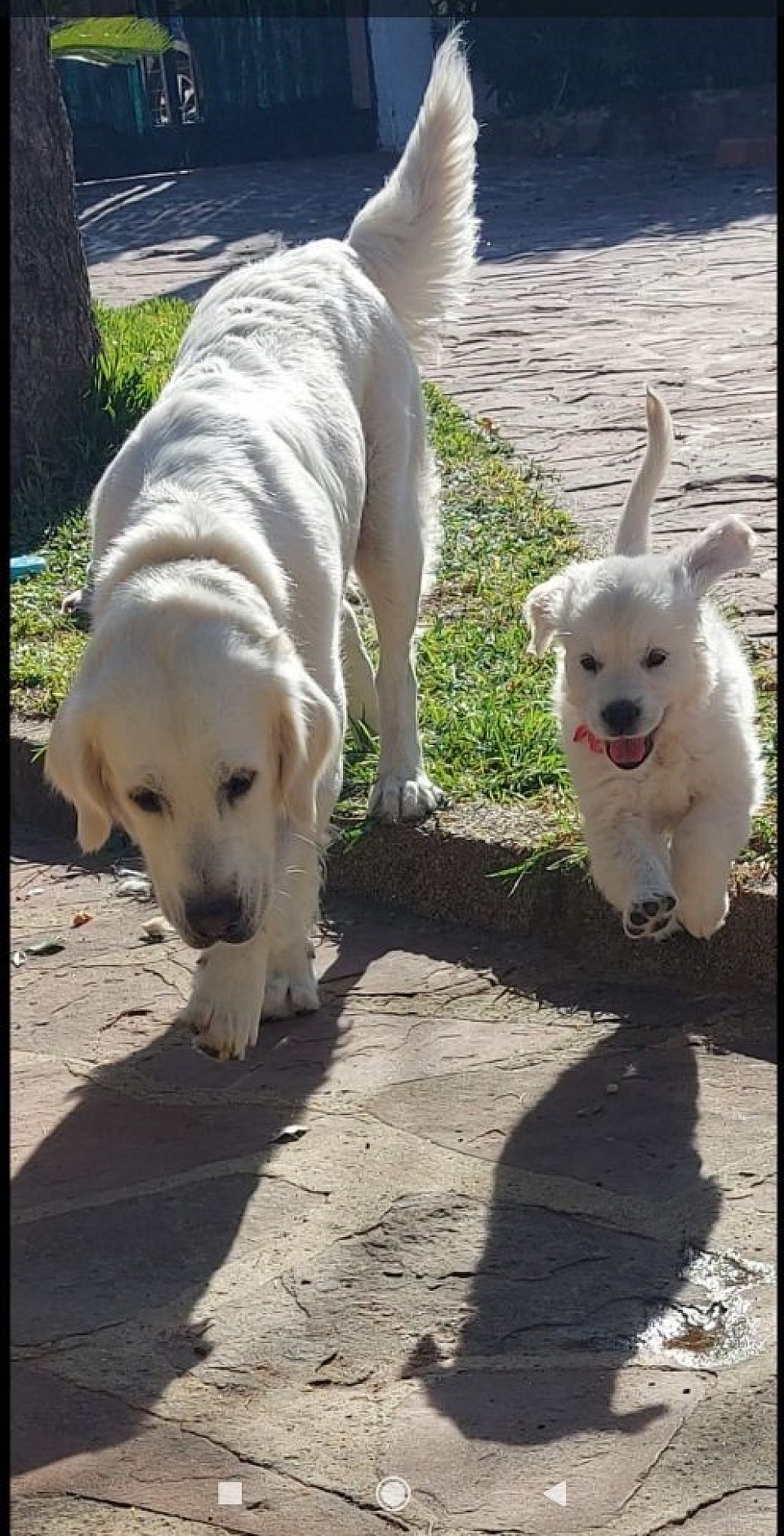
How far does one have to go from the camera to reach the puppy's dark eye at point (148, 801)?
3.62 m

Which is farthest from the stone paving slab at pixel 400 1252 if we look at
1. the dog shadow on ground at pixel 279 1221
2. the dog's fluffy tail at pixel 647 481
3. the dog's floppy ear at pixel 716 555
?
the dog's fluffy tail at pixel 647 481

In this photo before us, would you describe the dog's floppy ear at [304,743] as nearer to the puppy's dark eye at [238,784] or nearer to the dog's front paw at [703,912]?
the puppy's dark eye at [238,784]

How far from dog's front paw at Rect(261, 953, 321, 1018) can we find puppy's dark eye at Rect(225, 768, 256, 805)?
931mm

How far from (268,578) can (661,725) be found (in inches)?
38.4

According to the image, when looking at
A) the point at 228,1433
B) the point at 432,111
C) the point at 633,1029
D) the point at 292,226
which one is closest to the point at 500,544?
the point at 432,111

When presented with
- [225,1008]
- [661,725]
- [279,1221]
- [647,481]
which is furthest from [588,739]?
[279,1221]

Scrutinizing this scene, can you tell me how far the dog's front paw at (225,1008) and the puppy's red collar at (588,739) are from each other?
38.9 inches

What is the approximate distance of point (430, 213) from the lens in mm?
6172

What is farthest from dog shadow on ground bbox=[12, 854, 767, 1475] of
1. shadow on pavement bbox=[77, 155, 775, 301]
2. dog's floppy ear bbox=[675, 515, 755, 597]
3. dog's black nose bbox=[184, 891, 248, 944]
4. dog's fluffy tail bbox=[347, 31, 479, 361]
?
shadow on pavement bbox=[77, 155, 775, 301]

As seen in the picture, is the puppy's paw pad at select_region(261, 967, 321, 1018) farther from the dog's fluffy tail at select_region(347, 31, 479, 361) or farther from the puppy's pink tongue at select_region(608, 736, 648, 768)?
the dog's fluffy tail at select_region(347, 31, 479, 361)

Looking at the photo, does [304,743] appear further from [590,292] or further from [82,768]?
[590,292]

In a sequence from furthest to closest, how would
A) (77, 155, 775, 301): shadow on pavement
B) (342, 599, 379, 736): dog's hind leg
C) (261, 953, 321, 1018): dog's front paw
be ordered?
(77, 155, 775, 301): shadow on pavement
(342, 599, 379, 736): dog's hind leg
(261, 953, 321, 1018): dog's front paw

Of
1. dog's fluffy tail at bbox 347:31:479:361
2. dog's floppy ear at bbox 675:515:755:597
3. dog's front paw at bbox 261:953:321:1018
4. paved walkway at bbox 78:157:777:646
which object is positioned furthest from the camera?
paved walkway at bbox 78:157:777:646

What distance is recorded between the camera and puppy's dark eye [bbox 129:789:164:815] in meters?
3.62
